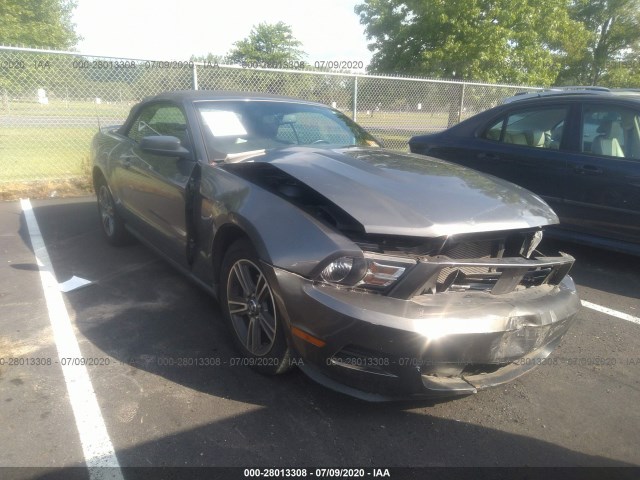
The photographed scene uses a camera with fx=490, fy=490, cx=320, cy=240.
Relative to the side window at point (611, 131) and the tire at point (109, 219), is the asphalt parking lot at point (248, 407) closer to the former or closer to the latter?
the tire at point (109, 219)

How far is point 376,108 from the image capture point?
33.4 feet

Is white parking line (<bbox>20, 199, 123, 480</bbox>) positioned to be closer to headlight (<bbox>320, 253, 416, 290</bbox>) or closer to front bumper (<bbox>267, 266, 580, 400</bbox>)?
front bumper (<bbox>267, 266, 580, 400</bbox>)

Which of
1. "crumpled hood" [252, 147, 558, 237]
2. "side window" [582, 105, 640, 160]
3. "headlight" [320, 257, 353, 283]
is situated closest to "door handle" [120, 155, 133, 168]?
"crumpled hood" [252, 147, 558, 237]

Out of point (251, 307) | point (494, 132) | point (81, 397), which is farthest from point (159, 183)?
point (494, 132)

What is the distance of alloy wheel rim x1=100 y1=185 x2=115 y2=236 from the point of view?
5.05m

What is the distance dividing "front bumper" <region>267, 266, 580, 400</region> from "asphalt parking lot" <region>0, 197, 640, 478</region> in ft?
0.88

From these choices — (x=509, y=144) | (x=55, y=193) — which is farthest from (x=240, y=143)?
(x=55, y=193)

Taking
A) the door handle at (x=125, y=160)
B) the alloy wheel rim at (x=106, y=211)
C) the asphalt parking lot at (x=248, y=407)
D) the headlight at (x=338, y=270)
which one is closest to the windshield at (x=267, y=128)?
the door handle at (x=125, y=160)

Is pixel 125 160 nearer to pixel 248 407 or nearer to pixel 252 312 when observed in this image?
pixel 252 312

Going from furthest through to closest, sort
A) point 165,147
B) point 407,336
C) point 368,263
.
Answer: point 165,147, point 368,263, point 407,336

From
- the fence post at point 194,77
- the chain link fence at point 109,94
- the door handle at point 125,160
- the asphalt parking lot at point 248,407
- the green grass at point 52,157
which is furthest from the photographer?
the green grass at point 52,157

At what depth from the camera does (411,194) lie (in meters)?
2.60

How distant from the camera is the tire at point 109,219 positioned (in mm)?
4934

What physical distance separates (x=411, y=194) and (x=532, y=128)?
3.20 m
